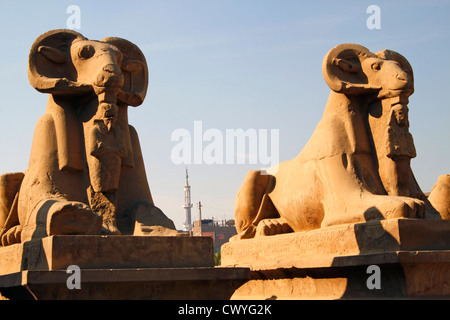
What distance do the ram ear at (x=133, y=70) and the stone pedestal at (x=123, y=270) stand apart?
1.80 metres

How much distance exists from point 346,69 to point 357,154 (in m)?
1.19

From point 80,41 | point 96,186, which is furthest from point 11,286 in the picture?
point 80,41

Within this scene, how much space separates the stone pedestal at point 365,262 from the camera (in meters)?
7.79

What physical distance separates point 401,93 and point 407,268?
2.30 m

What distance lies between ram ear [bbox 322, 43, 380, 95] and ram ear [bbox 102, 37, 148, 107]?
2.71 meters

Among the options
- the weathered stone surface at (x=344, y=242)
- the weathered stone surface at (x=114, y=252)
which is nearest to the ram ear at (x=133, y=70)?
the weathered stone surface at (x=114, y=252)

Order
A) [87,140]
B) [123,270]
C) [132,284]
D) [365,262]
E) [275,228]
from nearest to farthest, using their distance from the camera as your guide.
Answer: [123,270], [132,284], [87,140], [365,262], [275,228]

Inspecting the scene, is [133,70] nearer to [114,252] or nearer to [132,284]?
[114,252]

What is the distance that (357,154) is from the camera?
9125 millimetres

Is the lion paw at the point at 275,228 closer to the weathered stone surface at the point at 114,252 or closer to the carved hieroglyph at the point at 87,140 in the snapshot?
the carved hieroglyph at the point at 87,140

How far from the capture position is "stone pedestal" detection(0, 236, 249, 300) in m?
6.08

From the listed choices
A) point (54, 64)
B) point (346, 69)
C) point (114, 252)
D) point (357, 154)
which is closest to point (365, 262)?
point (357, 154)

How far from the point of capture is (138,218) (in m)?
7.16

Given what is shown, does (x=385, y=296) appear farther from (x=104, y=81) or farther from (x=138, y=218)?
(x=104, y=81)
